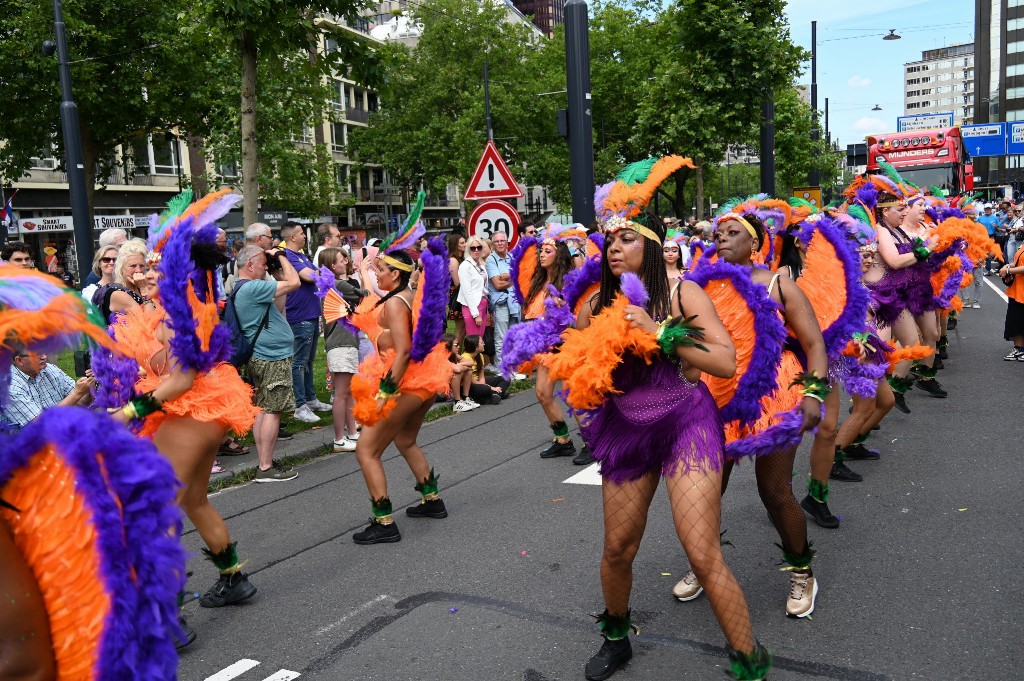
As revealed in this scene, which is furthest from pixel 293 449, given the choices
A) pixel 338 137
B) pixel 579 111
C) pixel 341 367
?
pixel 338 137

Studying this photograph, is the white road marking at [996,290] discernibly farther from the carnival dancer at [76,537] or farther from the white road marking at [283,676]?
the carnival dancer at [76,537]

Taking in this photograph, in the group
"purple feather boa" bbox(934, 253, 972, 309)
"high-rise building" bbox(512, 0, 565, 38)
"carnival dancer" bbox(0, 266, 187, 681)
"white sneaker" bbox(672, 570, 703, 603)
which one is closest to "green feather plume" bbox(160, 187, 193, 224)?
"carnival dancer" bbox(0, 266, 187, 681)

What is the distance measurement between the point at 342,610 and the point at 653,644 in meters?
1.56

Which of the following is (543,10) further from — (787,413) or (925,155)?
(787,413)

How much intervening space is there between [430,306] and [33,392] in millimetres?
2170

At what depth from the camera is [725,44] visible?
13891mm

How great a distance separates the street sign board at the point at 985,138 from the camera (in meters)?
36.4

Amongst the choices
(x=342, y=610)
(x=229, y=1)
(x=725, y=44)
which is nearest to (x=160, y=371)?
(x=342, y=610)

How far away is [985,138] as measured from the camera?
39.8 m

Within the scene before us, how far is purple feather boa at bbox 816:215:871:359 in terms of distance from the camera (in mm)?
4492

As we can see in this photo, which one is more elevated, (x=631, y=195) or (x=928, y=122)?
(x=928, y=122)

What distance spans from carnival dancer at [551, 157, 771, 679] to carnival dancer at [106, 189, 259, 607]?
1709mm

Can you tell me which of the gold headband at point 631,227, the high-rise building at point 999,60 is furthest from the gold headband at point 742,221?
the high-rise building at point 999,60

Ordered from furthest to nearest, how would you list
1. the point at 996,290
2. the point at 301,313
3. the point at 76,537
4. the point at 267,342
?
the point at 996,290, the point at 301,313, the point at 267,342, the point at 76,537
